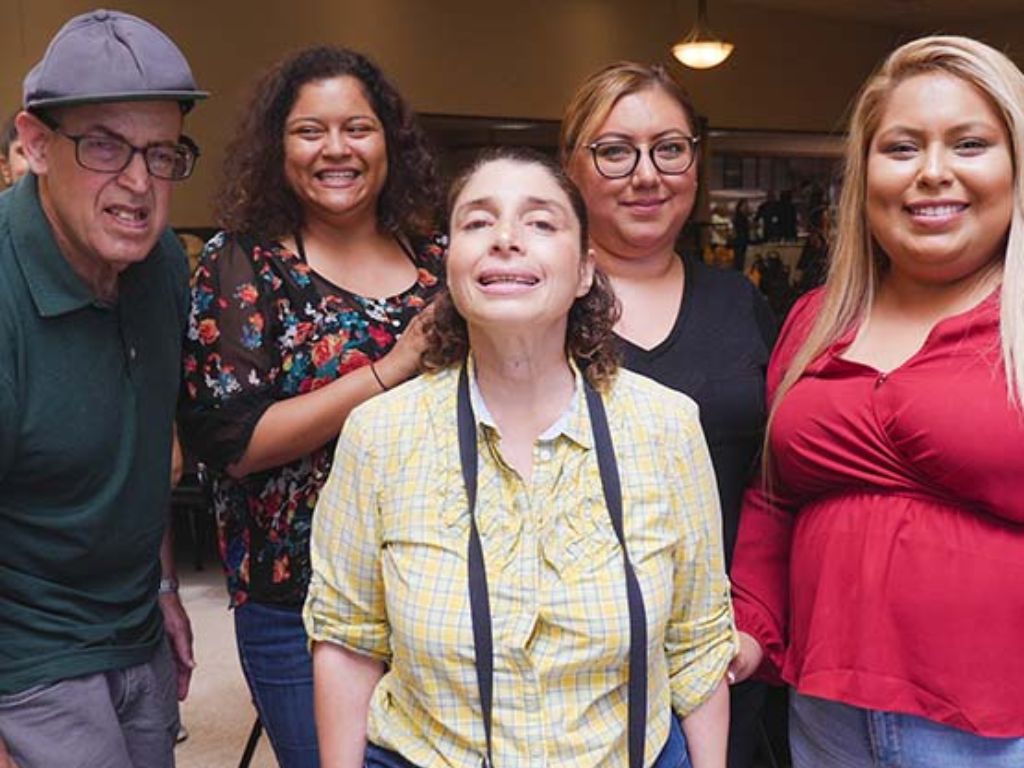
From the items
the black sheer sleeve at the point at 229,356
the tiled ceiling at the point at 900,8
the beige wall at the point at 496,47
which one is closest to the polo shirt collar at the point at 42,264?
the black sheer sleeve at the point at 229,356

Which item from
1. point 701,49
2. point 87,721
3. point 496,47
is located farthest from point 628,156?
point 496,47

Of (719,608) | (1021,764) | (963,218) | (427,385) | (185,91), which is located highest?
(185,91)

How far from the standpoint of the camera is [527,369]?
4.80ft

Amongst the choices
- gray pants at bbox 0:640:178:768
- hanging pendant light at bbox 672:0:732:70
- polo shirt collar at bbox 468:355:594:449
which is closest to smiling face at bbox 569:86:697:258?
polo shirt collar at bbox 468:355:594:449

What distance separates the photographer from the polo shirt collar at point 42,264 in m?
1.49

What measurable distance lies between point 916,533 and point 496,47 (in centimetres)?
731

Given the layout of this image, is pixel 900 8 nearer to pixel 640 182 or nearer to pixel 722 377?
pixel 640 182

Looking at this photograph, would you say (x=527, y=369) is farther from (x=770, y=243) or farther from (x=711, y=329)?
(x=770, y=243)

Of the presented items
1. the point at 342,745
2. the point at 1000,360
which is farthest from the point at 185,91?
the point at 1000,360

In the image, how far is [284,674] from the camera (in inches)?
72.4

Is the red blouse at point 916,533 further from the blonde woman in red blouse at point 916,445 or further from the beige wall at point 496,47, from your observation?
the beige wall at point 496,47

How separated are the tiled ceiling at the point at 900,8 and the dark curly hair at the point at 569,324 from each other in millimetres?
8668

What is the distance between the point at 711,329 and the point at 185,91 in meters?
0.97

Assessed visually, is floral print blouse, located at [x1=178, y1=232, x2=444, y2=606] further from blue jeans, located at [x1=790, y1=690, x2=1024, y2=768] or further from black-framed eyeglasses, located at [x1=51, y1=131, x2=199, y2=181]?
blue jeans, located at [x1=790, y1=690, x2=1024, y2=768]
